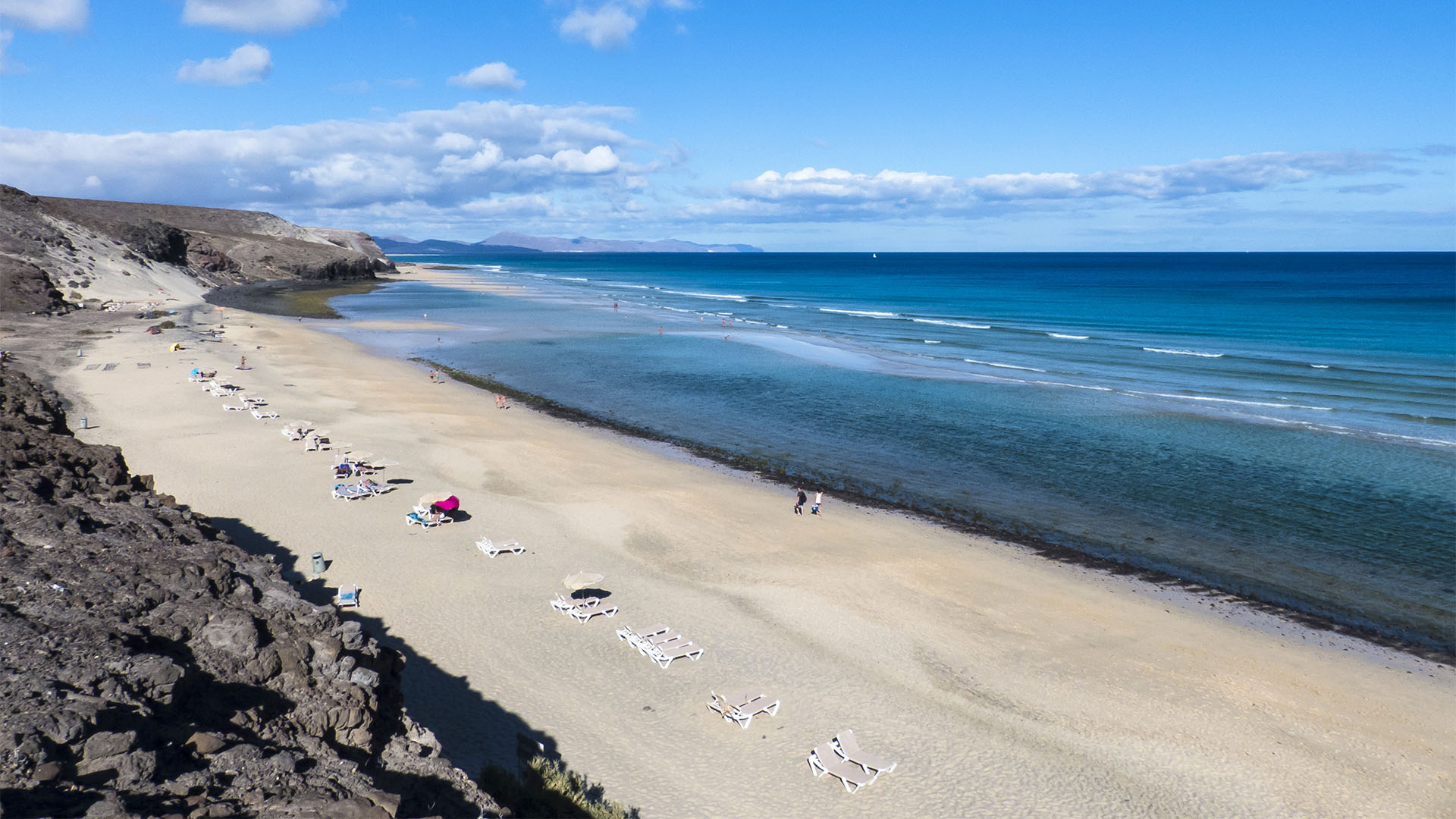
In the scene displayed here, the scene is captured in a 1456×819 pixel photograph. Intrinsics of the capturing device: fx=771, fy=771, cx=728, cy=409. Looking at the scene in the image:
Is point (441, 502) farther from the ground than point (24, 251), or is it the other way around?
point (24, 251)

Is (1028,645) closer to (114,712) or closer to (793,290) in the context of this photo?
(114,712)

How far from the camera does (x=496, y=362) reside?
51.2 metres

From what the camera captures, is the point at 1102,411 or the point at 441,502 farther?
the point at 1102,411

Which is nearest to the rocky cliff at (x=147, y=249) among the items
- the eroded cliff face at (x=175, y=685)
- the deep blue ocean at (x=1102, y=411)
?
the deep blue ocean at (x=1102, y=411)

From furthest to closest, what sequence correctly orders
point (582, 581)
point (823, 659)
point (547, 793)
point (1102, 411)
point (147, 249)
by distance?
point (147, 249) → point (1102, 411) → point (582, 581) → point (823, 659) → point (547, 793)

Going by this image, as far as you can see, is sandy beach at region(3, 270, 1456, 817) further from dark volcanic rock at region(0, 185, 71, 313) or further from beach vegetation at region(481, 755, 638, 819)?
dark volcanic rock at region(0, 185, 71, 313)

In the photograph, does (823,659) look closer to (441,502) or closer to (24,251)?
(441,502)

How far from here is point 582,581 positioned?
54.1 ft

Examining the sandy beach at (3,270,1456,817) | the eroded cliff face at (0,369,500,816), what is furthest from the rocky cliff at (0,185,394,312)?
the eroded cliff face at (0,369,500,816)

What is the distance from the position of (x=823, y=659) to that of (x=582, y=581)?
210 inches

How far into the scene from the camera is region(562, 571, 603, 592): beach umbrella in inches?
643

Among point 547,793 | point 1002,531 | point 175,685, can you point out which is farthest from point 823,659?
point 175,685

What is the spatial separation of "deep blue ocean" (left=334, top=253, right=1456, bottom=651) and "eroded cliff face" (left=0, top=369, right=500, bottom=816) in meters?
18.4

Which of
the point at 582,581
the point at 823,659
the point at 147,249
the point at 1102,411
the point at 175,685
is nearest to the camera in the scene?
the point at 175,685
